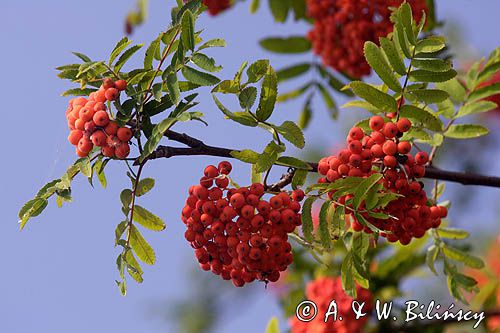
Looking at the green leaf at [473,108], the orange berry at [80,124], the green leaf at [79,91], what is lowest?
the green leaf at [473,108]

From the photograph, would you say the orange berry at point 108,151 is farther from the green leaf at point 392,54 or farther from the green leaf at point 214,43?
the green leaf at point 392,54

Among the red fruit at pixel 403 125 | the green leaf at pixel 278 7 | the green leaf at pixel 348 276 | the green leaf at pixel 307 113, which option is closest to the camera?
the red fruit at pixel 403 125

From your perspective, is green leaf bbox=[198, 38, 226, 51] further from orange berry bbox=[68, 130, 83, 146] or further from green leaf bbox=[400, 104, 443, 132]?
green leaf bbox=[400, 104, 443, 132]

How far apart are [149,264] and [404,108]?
30.1 inches

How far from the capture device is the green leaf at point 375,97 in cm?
196

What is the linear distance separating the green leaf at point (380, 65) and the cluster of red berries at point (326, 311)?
1243 millimetres

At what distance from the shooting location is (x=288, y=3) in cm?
329

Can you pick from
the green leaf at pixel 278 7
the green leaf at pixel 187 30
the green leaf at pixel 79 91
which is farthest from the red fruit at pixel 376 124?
the green leaf at pixel 278 7

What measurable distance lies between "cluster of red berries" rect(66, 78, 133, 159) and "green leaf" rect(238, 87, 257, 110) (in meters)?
0.26

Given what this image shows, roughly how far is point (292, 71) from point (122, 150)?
66.6 inches

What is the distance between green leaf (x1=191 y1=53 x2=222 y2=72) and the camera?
1.81m

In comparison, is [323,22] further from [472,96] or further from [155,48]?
[155,48]

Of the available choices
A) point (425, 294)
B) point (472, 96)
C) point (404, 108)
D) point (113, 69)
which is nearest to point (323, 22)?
point (472, 96)

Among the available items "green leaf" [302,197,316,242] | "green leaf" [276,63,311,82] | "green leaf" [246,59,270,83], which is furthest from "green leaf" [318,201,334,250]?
"green leaf" [276,63,311,82]
